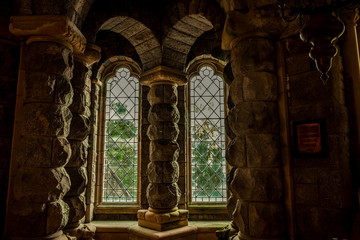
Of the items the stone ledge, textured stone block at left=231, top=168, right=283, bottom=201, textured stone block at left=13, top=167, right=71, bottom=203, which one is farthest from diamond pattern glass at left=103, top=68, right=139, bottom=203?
textured stone block at left=231, top=168, right=283, bottom=201

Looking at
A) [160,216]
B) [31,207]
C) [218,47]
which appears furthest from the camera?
[160,216]

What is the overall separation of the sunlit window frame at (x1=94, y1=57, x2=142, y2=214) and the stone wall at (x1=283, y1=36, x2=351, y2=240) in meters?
3.36

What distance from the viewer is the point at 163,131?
13.9ft

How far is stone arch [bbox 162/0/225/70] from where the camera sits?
11.9 feet

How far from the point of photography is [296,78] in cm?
264

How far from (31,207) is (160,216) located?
1974 millimetres

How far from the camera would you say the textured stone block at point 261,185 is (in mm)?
2488

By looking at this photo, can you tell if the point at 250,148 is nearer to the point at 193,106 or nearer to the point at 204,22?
the point at 204,22

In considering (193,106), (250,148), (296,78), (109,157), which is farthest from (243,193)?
(109,157)

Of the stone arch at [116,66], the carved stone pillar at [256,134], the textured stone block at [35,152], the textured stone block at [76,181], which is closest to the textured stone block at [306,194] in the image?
the carved stone pillar at [256,134]

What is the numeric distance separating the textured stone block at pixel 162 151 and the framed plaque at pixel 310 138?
2140mm

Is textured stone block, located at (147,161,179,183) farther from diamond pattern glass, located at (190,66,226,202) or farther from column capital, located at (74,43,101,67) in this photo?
column capital, located at (74,43,101,67)

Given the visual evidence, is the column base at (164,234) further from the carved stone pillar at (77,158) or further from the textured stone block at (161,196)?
the carved stone pillar at (77,158)

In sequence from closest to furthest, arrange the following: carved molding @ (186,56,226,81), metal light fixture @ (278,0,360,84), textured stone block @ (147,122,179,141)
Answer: metal light fixture @ (278,0,360,84), textured stone block @ (147,122,179,141), carved molding @ (186,56,226,81)
